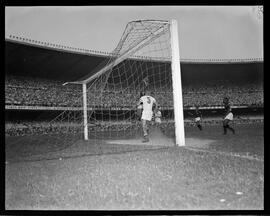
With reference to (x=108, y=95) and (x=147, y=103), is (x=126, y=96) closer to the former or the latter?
(x=108, y=95)

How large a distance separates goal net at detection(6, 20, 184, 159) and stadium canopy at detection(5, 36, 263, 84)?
0.97 metres

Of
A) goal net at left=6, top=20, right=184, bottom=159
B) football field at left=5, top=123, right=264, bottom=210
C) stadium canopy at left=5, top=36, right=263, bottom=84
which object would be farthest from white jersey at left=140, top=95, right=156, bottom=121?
stadium canopy at left=5, top=36, right=263, bottom=84

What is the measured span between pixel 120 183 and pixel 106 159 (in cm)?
165

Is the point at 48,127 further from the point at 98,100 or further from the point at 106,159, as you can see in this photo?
the point at 106,159

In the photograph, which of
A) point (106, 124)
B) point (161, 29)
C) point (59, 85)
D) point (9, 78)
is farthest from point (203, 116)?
point (161, 29)

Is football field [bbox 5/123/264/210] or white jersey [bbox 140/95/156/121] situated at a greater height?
white jersey [bbox 140/95/156/121]

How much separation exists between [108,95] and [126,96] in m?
1.39

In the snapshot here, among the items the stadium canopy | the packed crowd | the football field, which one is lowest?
the football field

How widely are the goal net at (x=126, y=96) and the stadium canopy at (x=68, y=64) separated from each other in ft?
3.18

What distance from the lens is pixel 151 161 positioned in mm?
5332

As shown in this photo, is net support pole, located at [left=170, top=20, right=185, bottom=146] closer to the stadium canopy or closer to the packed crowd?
the packed crowd

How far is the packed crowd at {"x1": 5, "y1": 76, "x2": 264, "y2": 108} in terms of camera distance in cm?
1785

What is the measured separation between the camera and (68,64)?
66.6 feet

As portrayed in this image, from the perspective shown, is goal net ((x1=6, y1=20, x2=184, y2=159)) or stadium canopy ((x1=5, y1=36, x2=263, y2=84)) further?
stadium canopy ((x1=5, y1=36, x2=263, y2=84))
